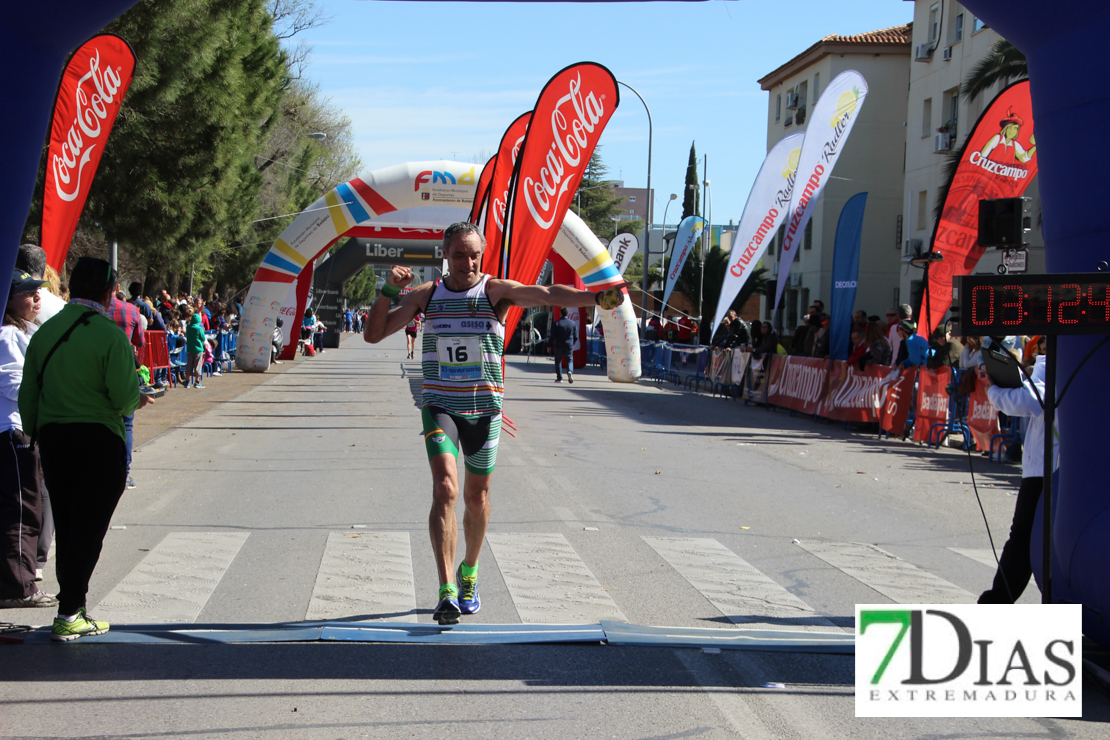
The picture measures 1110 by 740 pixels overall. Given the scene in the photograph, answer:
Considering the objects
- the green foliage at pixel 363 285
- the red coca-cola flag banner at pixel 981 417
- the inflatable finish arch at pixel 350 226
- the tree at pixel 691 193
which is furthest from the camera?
the green foliage at pixel 363 285

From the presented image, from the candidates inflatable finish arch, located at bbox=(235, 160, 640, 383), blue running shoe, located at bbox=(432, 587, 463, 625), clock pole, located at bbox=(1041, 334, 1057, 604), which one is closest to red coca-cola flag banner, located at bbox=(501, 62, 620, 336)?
inflatable finish arch, located at bbox=(235, 160, 640, 383)

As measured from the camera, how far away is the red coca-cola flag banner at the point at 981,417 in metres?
13.3

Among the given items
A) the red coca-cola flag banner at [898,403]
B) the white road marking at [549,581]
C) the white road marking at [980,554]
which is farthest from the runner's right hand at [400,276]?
the red coca-cola flag banner at [898,403]

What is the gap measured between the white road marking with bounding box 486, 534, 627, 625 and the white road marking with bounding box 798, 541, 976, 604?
1.68 metres

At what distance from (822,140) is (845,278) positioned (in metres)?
2.38

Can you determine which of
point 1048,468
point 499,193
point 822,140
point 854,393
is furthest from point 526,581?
point 822,140

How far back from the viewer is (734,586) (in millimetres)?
6258

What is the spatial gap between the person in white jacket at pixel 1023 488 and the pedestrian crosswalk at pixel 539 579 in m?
0.65

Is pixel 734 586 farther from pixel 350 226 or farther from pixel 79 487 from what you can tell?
pixel 350 226

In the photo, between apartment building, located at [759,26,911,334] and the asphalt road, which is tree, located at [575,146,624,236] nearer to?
apartment building, located at [759,26,911,334]

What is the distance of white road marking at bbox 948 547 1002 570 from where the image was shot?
7.23m

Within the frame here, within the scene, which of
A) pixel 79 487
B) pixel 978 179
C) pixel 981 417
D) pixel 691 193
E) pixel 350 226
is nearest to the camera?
pixel 79 487

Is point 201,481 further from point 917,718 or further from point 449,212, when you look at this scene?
point 449,212

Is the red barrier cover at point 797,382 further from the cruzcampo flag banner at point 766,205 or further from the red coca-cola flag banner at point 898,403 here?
the red coca-cola flag banner at point 898,403
